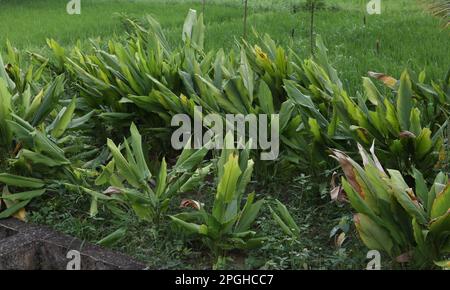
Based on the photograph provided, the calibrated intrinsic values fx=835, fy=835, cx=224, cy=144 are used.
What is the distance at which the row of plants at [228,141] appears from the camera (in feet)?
9.77

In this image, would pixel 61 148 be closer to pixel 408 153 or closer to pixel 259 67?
pixel 259 67

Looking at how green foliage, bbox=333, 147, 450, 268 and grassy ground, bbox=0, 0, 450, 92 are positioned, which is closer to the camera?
green foliage, bbox=333, 147, 450, 268

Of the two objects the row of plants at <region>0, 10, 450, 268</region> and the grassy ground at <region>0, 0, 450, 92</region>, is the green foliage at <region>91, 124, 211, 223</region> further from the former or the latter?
the grassy ground at <region>0, 0, 450, 92</region>

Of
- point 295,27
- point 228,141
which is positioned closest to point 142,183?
point 228,141

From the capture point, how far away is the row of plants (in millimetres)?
2977

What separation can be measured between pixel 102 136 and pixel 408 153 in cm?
164

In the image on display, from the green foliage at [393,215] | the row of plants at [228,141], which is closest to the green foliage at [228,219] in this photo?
the row of plants at [228,141]

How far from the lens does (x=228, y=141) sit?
10.9ft

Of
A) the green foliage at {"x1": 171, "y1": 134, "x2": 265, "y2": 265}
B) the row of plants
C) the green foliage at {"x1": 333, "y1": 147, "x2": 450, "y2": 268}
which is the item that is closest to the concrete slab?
the row of plants

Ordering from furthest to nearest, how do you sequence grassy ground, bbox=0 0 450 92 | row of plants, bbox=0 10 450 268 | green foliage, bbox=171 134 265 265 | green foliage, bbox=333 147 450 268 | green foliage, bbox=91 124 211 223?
grassy ground, bbox=0 0 450 92
green foliage, bbox=91 124 211 223
green foliage, bbox=171 134 265 265
row of plants, bbox=0 10 450 268
green foliage, bbox=333 147 450 268

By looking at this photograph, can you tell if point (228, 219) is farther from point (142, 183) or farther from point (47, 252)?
point (47, 252)

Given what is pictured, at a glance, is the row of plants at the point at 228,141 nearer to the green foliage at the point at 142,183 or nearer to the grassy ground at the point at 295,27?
the green foliage at the point at 142,183
